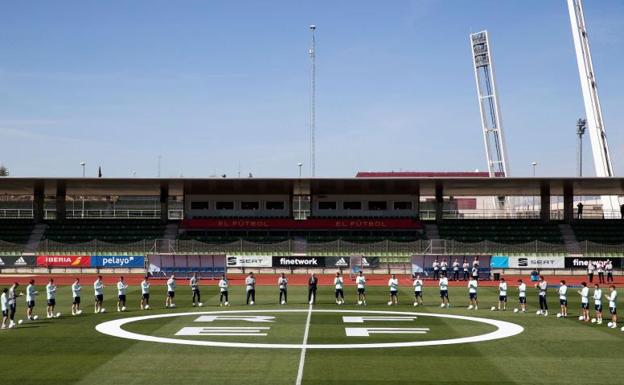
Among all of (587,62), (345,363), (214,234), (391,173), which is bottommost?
(345,363)

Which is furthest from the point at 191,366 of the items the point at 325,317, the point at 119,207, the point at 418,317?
the point at 119,207

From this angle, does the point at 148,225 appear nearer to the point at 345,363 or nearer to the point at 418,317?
the point at 418,317

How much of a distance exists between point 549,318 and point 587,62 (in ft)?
170

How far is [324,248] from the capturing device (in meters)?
57.9

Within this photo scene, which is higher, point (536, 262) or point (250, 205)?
point (250, 205)

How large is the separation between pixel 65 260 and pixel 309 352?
42.2 metres

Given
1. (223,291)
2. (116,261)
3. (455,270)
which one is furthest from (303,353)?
(116,261)

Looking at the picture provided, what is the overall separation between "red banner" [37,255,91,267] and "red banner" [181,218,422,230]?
1246 centimetres

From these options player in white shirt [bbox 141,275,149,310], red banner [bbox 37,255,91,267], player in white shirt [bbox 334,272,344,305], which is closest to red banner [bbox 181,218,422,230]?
red banner [bbox 37,255,91,267]

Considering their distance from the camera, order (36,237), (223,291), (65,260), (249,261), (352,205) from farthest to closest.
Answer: (352,205), (36,237), (65,260), (249,261), (223,291)

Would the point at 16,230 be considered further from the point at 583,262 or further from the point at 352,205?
the point at 583,262

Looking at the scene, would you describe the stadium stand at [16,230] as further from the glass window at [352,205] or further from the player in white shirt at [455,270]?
the player in white shirt at [455,270]

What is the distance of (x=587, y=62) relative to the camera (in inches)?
2783

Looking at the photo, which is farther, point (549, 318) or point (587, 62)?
point (587, 62)
